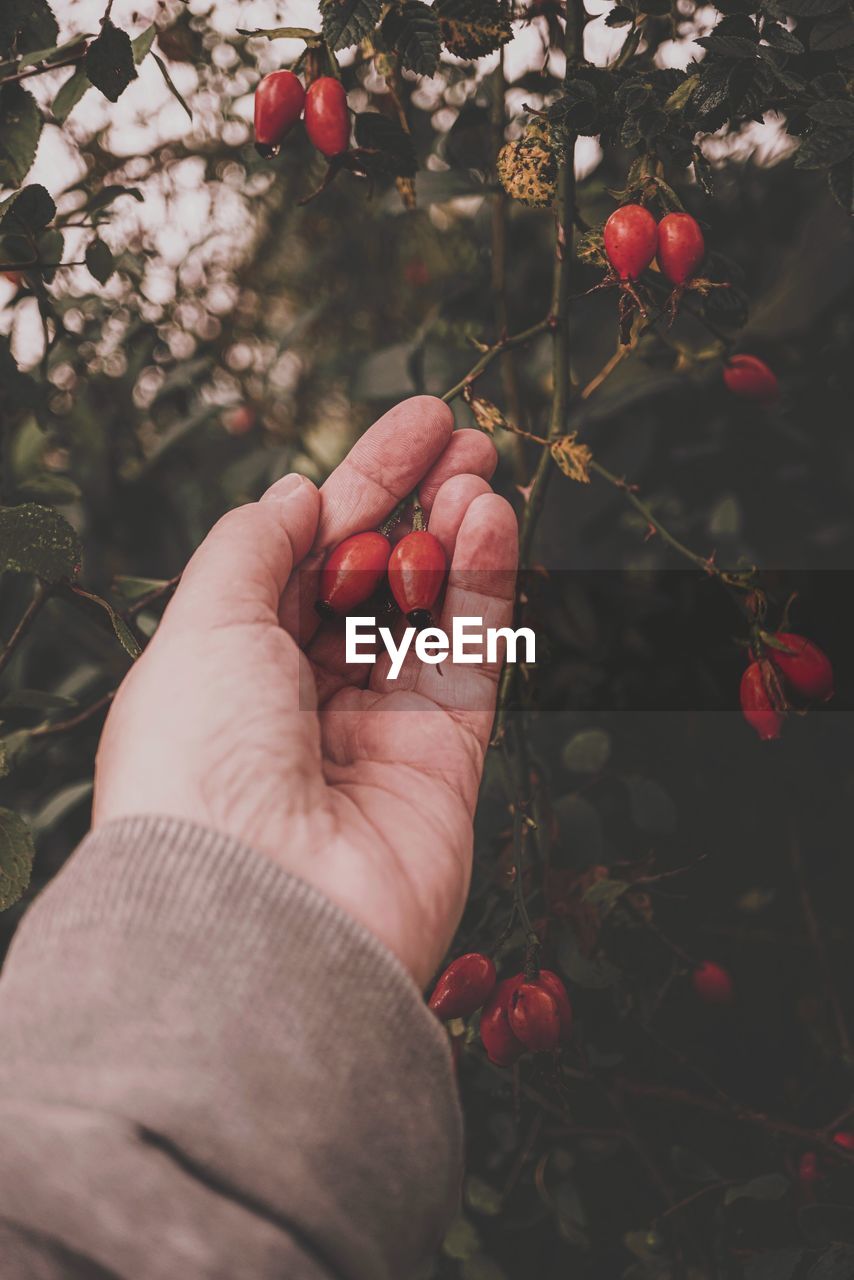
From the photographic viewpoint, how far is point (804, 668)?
82 cm

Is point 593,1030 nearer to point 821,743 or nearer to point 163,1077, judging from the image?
point 821,743

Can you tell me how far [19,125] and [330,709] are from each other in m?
0.61

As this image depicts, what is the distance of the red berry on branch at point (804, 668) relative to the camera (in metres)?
0.82

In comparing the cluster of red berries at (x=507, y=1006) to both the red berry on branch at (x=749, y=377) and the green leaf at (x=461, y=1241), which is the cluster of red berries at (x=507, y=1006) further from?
the red berry on branch at (x=749, y=377)

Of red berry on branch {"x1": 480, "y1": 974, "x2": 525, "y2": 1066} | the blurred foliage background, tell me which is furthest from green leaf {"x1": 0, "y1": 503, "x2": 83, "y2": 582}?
red berry on branch {"x1": 480, "y1": 974, "x2": 525, "y2": 1066}

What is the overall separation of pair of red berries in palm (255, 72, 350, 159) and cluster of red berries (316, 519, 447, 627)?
1.25ft

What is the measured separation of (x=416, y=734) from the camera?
2.81ft

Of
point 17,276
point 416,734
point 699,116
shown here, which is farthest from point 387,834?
point 17,276

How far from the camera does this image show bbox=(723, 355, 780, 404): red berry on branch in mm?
1138

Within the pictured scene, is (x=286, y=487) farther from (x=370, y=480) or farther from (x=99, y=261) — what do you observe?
(x=99, y=261)

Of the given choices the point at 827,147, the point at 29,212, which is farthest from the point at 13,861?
the point at 827,147

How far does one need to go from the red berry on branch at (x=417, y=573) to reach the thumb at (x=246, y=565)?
10 centimetres

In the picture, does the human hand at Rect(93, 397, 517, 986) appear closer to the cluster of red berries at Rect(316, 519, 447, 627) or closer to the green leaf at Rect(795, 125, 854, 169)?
the cluster of red berries at Rect(316, 519, 447, 627)

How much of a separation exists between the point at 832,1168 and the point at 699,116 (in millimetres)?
1079
